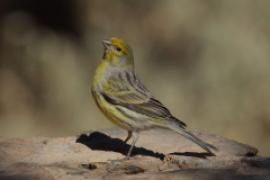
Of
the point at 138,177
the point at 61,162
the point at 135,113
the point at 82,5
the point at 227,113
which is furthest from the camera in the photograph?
the point at 82,5

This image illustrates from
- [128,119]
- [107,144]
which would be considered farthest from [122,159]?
[107,144]

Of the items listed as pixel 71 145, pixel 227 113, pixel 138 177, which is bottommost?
pixel 138 177

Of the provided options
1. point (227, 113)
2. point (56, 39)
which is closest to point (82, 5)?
point (56, 39)

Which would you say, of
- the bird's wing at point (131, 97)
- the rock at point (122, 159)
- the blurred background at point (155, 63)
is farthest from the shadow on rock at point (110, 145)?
the blurred background at point (155, 63)

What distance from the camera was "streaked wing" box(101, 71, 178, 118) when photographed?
7.97 meters

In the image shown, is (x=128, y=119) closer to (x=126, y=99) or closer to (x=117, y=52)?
(x=126, y=99)

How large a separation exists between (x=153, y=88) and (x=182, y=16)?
1528 mm

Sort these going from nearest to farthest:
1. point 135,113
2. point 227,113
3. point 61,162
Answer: point 61,162, point 135,113, point 227,113

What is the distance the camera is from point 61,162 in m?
7.51

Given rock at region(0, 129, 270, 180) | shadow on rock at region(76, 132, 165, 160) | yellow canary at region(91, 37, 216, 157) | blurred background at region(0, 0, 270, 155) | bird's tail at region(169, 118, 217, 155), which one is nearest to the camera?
rock at region(0, 129, 270, 180)

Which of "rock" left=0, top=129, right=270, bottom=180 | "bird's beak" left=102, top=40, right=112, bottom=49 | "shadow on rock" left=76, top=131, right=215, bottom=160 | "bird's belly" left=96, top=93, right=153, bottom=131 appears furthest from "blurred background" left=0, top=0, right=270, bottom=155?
"bird's belly" left=96, top=93, right=153, bottom=131

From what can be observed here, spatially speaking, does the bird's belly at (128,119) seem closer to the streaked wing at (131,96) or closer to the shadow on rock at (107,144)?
the streaked wing at (131,96)

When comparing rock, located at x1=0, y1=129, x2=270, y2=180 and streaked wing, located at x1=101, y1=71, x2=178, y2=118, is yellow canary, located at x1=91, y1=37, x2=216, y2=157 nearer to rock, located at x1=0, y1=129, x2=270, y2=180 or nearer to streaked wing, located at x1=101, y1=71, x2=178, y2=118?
streaked wing, located at x1=101, y1=71, x2=178, y2=118

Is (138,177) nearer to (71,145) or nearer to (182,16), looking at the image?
(71,145)
